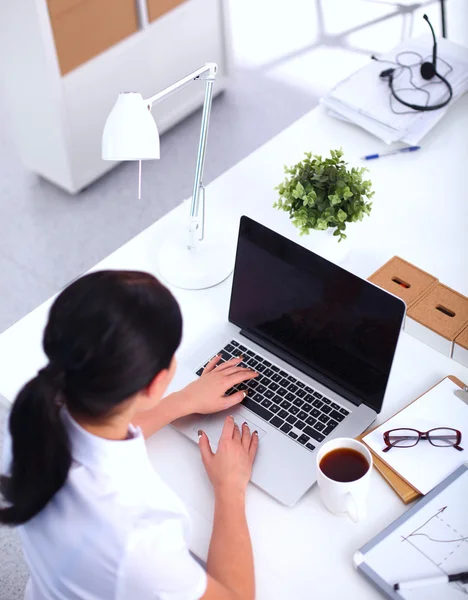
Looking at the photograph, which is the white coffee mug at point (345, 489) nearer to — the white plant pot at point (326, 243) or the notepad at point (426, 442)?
the notepad at point (426, 442)

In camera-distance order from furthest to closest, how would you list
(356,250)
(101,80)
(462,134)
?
(101,80) → (462,134) → (356,250)

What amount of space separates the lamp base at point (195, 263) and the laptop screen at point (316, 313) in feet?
0.48

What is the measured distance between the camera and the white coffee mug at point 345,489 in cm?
121

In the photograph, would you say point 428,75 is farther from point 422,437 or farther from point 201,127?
point 422,437

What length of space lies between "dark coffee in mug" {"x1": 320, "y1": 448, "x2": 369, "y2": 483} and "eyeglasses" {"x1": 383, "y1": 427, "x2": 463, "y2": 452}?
11 centimetres

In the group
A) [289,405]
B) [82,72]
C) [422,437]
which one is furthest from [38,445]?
[82,72]

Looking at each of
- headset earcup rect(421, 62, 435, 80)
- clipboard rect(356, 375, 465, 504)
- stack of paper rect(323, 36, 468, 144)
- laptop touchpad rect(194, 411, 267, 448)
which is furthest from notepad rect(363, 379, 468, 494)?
headset earcup rect(421, 62, 435, 80)

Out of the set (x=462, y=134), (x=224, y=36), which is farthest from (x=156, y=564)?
(x=224, y=36)

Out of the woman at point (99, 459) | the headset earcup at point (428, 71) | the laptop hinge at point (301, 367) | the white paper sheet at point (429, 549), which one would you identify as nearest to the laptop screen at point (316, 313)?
the laptop hinge at point (301, 367)

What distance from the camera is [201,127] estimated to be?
63.8 inches

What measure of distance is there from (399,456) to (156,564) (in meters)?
0.50

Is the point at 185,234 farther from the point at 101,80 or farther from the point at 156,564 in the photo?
the point at 101,80

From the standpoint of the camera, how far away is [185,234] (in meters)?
1.75

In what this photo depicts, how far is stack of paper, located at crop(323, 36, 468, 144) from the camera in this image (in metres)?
1.99
